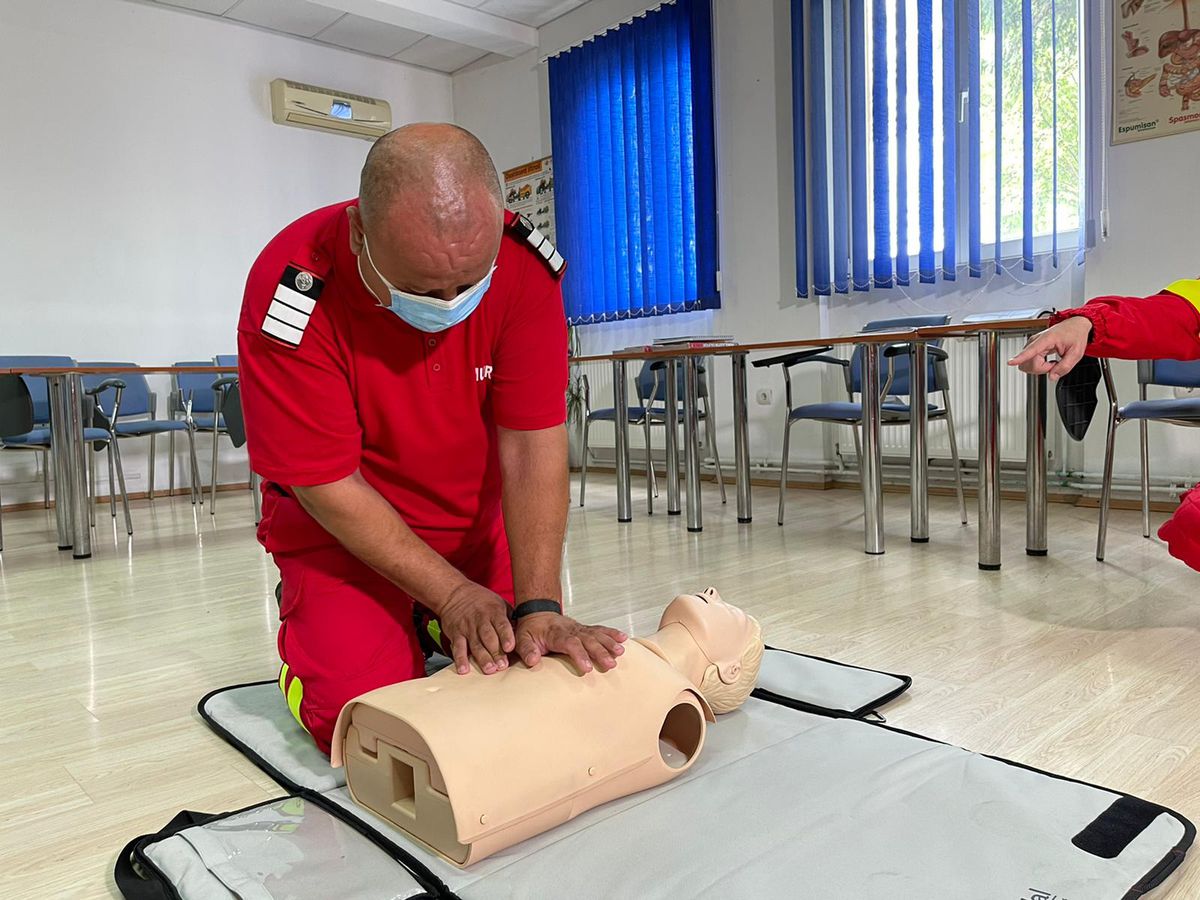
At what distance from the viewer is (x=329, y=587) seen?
1428 millimetres

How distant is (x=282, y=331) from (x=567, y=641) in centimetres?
55

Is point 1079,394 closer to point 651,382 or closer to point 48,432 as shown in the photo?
point 651,382

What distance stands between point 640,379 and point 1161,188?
226 centimetres

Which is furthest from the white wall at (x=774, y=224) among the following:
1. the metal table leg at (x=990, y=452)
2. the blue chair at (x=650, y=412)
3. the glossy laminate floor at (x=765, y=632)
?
the metal table leg at (x=990, y=452)

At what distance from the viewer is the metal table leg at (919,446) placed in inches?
119

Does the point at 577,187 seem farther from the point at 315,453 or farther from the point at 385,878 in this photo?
the point at 385,878

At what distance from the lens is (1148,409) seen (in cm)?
259

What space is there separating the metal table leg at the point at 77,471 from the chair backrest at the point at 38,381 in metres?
1.22

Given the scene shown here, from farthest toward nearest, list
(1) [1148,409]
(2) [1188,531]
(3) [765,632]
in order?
1. (1) [1148,409]
2. (3) [765,632]
3. (2) [1188,531]

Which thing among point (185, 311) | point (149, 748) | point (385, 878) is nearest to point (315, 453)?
point (385, 878)

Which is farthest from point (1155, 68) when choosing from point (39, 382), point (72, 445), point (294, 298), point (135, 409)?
point (39, 382)

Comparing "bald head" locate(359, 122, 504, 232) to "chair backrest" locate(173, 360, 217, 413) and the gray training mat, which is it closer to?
the gray training mat

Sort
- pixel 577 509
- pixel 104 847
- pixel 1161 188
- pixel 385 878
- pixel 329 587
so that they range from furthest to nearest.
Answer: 1. pixel 577 509
2. pixel 1161 188
3. pixel 329 587
4. pixel 104 847
5. pixel 385 878

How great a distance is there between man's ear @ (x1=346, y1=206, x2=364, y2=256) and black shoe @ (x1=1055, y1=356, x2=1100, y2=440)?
7.15ft
